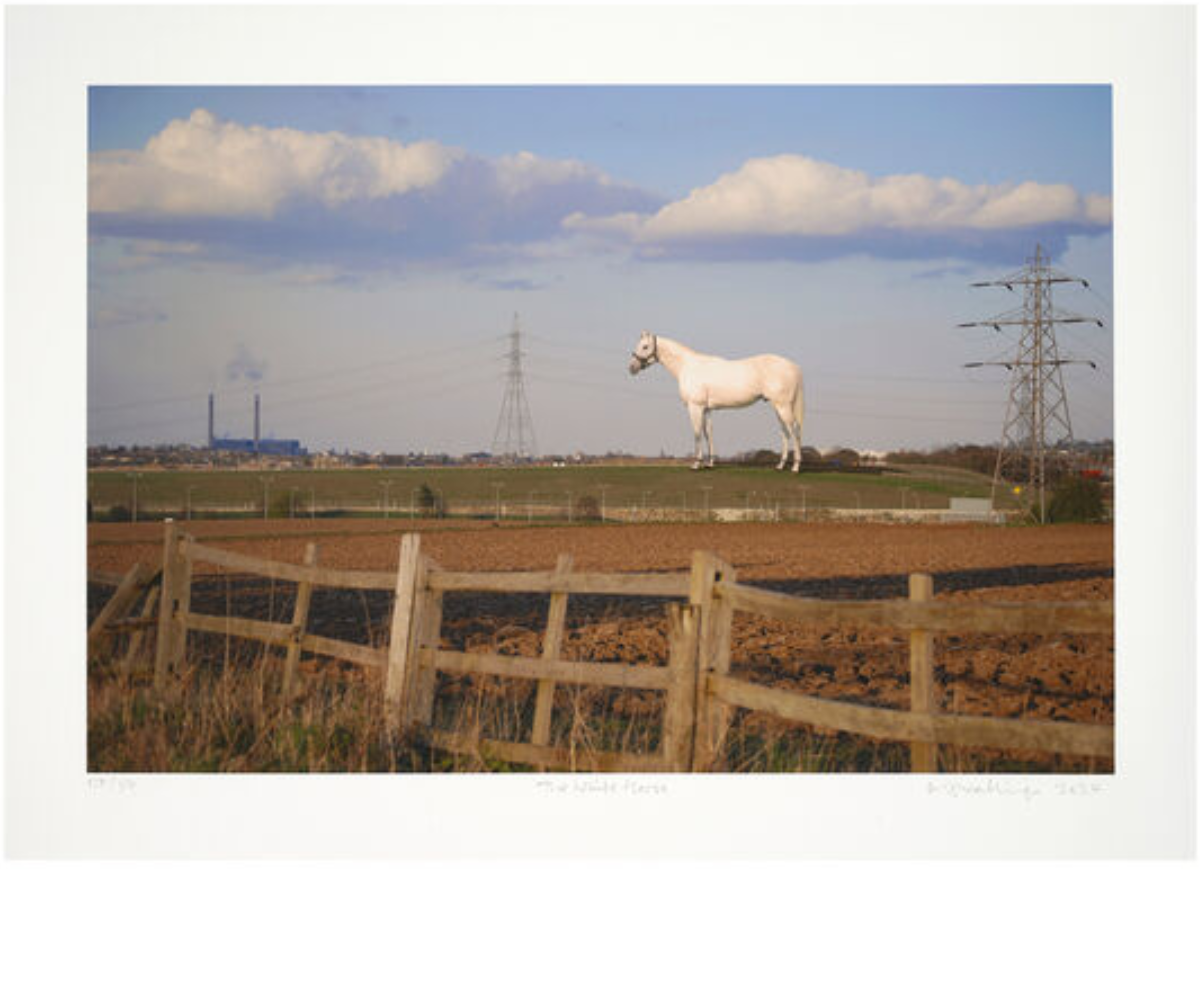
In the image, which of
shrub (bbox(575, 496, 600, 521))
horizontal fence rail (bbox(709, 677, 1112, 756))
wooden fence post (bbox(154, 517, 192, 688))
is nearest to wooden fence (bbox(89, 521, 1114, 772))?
horizontal fence rail (bbox(709, 677, 1112, 756))

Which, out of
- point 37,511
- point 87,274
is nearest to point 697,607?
point 37,511

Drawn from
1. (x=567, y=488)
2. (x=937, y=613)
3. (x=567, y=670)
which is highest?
(x=567, y=488)

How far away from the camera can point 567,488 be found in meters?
9.35

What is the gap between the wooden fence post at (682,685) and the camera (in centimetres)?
449

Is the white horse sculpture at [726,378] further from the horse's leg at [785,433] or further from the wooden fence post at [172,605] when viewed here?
the wooden fence post at [172,605]

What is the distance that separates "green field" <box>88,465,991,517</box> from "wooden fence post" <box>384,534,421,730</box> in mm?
3106

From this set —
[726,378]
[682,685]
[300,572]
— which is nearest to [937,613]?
[682,685]

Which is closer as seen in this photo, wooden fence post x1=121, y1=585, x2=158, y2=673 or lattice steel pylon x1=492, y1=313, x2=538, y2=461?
wooden fence post x1=121, y1=585, x2=158, y2=673

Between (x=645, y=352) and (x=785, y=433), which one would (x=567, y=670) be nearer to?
(x=645, y=352)

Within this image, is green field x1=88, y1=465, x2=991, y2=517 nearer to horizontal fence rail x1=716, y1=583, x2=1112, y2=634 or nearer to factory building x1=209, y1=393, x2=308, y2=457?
factory building x1=209, y1=393, x2=308, y2=457

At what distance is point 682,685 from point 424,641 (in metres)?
1.45

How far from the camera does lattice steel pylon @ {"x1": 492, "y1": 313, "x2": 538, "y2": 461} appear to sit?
7.72 m
